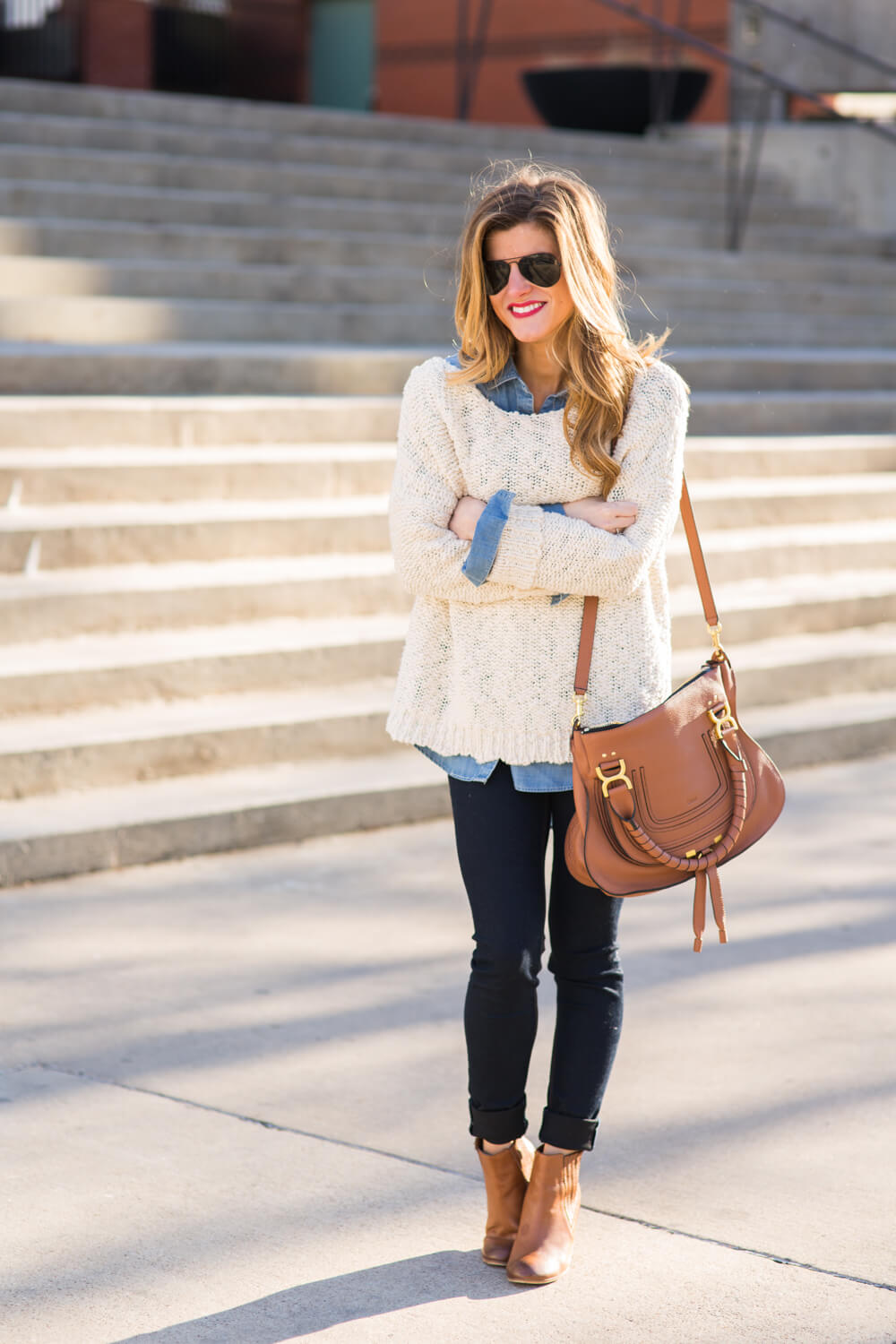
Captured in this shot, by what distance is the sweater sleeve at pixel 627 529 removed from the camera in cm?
283

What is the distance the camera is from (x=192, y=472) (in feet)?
21.7

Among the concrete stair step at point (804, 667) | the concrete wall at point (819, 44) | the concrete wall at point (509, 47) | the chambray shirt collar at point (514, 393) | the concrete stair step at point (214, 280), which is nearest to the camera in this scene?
the chambray shirt collar at point (514, 393)

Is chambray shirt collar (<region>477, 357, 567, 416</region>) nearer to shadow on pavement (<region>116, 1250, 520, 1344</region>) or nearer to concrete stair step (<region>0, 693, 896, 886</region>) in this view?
shadow on pavement (<region>116, 1250, 520, 1344</region>)

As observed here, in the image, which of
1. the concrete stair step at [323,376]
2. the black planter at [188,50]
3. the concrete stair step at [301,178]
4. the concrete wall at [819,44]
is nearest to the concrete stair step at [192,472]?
the concrete stair step at [323,376]

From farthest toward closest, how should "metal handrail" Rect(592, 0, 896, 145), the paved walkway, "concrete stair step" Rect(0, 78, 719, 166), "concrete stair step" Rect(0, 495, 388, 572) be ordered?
"metal handrail" Rect(592, 0, 896, 145) → "concrete stair step" Rect(0, 78, 719, 166) → "concrete stair step" Rect(0, 495, 388, 572) → the paved walkway

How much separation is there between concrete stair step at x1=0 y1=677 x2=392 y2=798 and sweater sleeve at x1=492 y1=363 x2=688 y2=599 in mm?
2736

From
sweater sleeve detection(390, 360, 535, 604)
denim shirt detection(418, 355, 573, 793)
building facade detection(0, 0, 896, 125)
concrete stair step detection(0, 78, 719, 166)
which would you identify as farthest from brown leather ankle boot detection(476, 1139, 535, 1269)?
building facade detection(0, 0, 896, 125)

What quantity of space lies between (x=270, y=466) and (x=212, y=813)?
2.04 metres

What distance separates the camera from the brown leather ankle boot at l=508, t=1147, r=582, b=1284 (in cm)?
289

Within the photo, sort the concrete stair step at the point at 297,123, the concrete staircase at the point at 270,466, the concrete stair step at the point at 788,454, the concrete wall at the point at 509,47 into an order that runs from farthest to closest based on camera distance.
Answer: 1. the concrete wall at the point at 509,47
2. the concrete stair step at the point at 297,123
3. the concrete stair step at the point at 788,454
4. the concrete staircase at the point at 270,466

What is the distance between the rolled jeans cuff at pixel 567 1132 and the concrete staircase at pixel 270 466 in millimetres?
2341

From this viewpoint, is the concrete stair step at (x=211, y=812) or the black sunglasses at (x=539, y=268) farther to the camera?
the concrete stair step at (x=211, y=812)

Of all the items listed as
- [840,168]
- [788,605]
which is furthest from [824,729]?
[840,168]

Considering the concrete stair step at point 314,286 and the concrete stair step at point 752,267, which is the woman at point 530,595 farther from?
the concrete stair step at point 752,267
